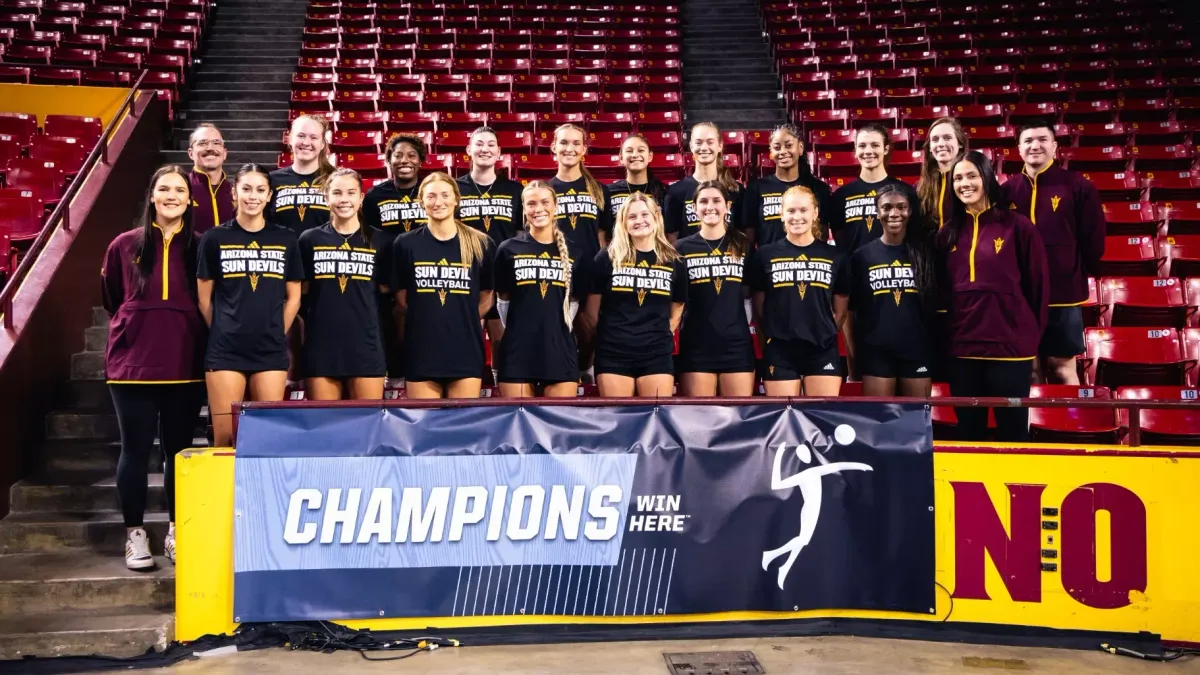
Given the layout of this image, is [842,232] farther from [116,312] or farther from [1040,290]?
[116,312]

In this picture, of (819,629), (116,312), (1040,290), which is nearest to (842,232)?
(1040,290)

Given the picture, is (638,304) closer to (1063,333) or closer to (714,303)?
(714,303)

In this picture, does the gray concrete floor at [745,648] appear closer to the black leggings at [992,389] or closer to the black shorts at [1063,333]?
the black leggings at [992,389]

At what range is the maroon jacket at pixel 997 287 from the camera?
4.18 m

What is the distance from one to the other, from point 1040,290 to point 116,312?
4128mm

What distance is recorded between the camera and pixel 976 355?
13.8 ft

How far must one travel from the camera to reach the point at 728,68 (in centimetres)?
1216

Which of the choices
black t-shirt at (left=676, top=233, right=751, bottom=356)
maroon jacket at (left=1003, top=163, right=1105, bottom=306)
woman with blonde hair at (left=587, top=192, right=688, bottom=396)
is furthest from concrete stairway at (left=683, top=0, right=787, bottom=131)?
A: woman with blonde hair at (left=587, top=192, right=688, bottom=396)

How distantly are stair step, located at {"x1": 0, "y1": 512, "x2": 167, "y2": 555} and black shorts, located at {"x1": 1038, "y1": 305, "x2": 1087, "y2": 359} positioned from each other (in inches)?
171

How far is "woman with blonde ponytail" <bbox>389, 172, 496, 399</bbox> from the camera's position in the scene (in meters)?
4.18

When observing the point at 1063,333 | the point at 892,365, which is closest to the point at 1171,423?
the point at 1063,333

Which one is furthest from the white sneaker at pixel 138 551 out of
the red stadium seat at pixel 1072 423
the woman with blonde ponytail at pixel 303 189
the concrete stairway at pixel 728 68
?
the concrete stairway at pixel 728 68

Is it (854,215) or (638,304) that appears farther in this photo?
(854,215)

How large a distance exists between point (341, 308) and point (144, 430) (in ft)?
3.22
